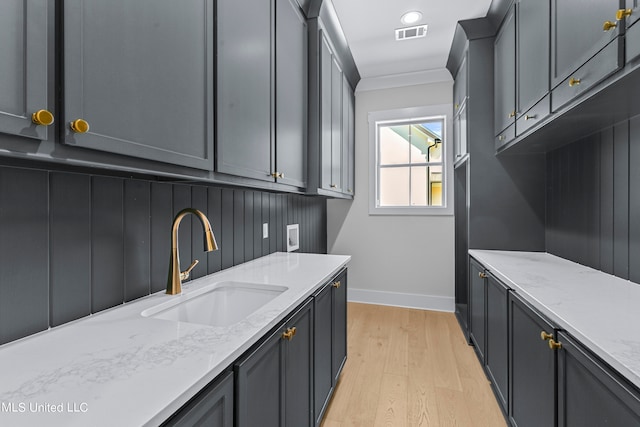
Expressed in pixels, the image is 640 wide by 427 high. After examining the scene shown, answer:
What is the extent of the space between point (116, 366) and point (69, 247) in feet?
1.53

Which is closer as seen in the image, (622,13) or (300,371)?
(622,13)

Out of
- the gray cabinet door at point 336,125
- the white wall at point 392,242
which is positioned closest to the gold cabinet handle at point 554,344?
the gray cabinet door at point 336,125

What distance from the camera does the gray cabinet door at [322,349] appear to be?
56.3 inches

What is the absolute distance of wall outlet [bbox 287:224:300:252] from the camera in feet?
8.21

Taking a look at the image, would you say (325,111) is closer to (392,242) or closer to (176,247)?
(176,247)

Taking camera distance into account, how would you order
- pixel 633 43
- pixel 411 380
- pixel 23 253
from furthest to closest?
pixel 411 380 < pixel 633 43 < pixel 23 253

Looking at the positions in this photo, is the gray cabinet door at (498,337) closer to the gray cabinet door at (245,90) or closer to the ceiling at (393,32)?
the gray cabinet door at (245,90)

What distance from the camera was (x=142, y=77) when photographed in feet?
2.80

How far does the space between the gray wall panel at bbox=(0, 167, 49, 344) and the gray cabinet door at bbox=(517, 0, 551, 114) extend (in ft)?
6.73

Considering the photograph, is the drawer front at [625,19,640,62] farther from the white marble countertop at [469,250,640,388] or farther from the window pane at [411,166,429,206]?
the window pane at [411,166,429,206]

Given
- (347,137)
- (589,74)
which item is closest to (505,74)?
(589,74)

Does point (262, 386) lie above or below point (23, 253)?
below

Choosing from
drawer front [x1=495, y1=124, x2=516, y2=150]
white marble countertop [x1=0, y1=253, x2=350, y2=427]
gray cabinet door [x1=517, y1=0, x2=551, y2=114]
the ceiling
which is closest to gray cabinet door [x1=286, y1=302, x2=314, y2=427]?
white marble countertop [x1=0, y1=253, x2=350, y2=427]

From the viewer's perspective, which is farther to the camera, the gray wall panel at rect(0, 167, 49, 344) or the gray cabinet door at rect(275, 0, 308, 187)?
the gray cabinet door at rect(275, 0, 308, 187)
